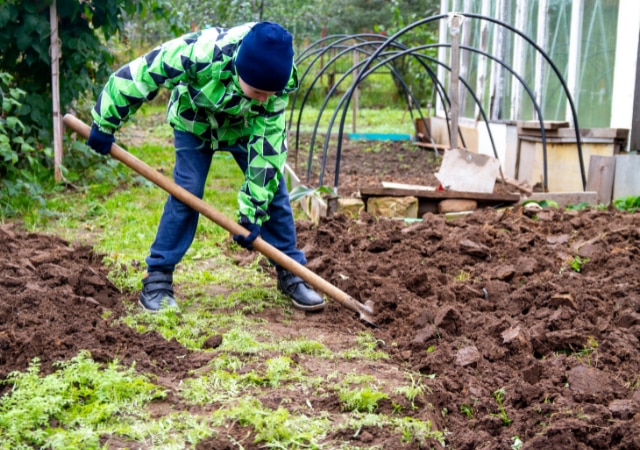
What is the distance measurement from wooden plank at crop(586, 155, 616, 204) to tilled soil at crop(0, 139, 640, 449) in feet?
3.47

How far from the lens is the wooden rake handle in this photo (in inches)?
155

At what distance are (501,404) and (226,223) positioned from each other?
1.75 m

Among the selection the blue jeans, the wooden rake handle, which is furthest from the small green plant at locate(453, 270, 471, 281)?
the blue jeans

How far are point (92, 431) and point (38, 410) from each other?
227 millimetres

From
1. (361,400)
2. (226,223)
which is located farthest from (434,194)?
(361,400)

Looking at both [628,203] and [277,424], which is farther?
[628,203]

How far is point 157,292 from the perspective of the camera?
4.09 meters

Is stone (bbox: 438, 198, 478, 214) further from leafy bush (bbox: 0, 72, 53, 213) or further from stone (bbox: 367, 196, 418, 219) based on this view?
leafy bush (bbox: 0, 72, 53, 213)

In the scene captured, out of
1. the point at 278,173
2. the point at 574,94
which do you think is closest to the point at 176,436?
the point at 278,173

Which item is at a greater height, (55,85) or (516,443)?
(55,85)

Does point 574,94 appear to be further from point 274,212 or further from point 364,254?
point 274,212

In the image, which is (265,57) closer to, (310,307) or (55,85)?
(310,307)

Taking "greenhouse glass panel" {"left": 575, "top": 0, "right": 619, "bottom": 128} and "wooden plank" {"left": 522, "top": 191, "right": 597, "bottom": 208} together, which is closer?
"wooden plank" {"left": 522, "top": 191, "right": 597, "bottom": 208}

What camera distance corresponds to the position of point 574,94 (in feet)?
26.0
